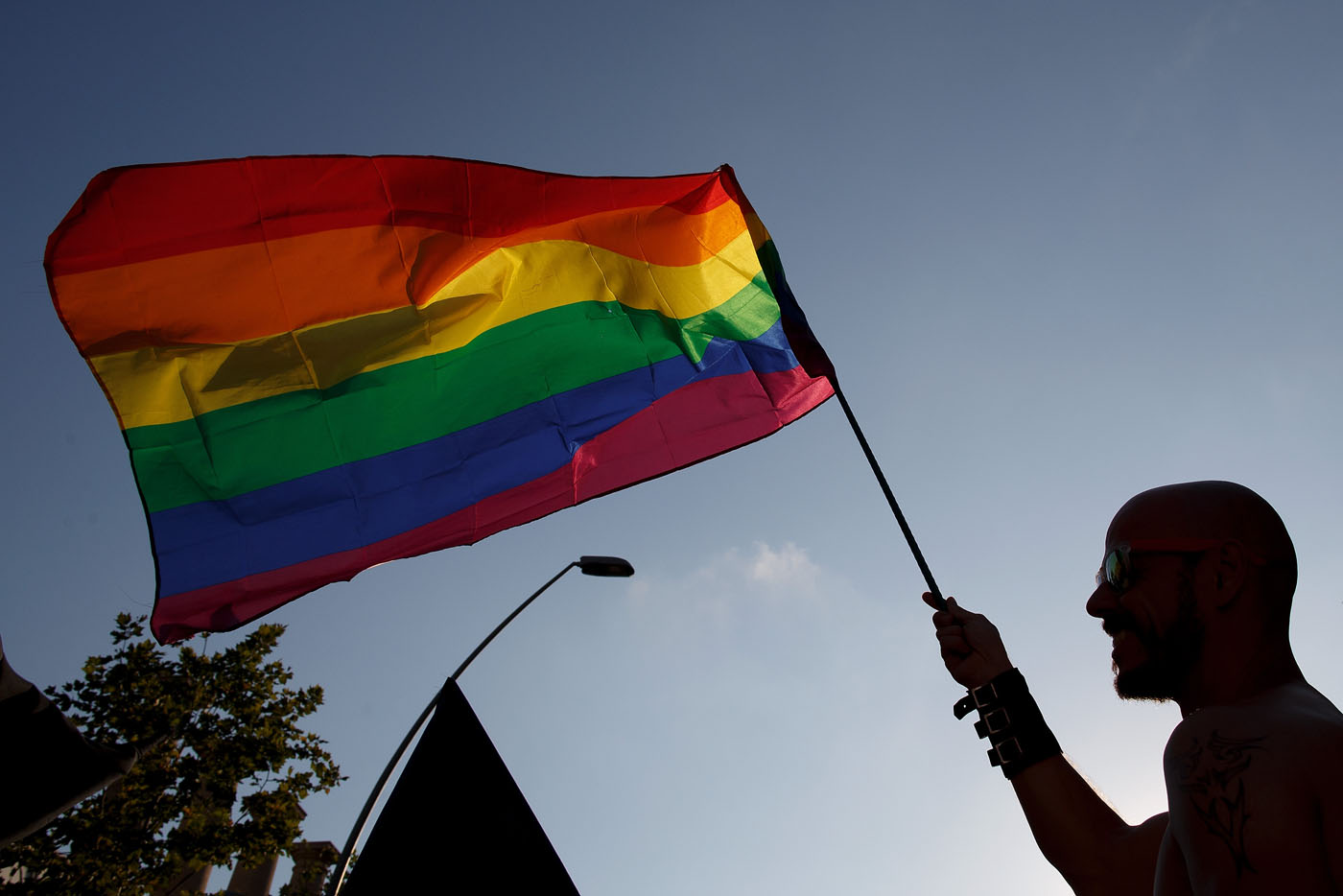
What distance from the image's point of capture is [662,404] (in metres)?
6.23

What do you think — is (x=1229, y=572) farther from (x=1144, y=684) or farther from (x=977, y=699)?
(x=977, y=699)

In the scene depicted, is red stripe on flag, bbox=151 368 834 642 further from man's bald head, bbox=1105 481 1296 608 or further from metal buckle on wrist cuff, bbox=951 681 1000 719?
man's bald head, bbox=1105 481 1296 608

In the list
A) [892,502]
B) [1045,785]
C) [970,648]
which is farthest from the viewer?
[892,502]

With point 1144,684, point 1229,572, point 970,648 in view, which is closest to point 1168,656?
point 1144,684

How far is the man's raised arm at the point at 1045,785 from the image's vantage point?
2537 mm

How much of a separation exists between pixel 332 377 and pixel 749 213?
9.41 ft

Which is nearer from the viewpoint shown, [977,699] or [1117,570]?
[1117,570]

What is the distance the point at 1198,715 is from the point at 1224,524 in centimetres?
59

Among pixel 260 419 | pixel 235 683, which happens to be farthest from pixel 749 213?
pixel 235 683

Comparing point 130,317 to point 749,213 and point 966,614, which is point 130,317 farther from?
point 966,614

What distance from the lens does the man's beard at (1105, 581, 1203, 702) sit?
2.26 m

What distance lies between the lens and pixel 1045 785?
8.97 ft

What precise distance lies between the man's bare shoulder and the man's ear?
0.34 metres

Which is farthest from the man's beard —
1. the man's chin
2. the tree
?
the tree
